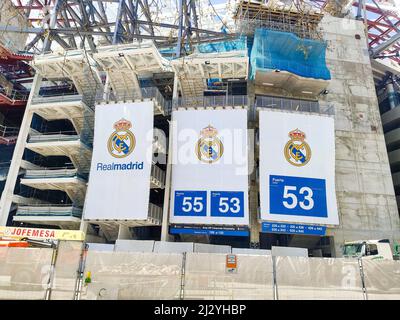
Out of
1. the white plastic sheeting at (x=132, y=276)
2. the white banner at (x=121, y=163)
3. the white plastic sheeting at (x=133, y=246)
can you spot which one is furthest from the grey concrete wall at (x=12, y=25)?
the white plastic sheeting at (x=132, y=276)

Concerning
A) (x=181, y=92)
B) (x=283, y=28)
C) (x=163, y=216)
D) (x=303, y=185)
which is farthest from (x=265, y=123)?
(x=283, y=28)

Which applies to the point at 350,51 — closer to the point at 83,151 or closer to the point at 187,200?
the point at 187,200

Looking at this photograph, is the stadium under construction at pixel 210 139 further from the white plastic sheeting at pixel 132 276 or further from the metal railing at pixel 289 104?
the white plastic sheeting at pixel 132 276

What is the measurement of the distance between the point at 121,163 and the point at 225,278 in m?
17.6

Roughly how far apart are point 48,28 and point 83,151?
16.3 meters

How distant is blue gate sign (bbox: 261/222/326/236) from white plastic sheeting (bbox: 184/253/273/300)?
47.9 feet

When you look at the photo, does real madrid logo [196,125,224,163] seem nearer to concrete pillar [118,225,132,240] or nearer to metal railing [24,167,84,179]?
concrete pillar [118,225,132,240]

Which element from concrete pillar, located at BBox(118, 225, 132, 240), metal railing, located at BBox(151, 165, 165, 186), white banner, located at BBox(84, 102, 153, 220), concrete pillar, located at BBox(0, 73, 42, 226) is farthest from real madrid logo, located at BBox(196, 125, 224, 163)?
concrete pillar, located at BBox(0, 73, 42, 226)

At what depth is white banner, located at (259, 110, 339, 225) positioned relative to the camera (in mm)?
27625

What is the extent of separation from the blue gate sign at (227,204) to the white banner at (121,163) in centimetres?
604

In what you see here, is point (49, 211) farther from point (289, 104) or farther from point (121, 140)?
point (289, 104)

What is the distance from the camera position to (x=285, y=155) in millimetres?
29094

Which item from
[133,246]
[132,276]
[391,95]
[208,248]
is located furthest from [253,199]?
[391,95]

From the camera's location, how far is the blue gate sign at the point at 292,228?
27406 millimetres
